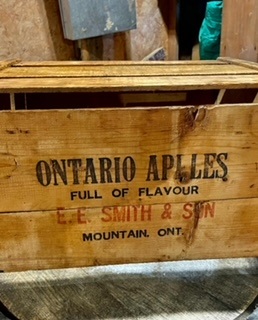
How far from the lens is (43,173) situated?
805 mm

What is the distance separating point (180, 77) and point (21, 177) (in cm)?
→ 42

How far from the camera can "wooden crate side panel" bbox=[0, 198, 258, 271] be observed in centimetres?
86

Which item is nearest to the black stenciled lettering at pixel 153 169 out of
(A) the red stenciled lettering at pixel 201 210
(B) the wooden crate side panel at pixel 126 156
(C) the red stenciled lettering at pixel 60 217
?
(B) the wooden crate side panel at pixel 126 156

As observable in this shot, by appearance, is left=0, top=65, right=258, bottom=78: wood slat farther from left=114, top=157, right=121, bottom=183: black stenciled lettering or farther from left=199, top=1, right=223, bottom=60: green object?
left=199, top=1, right=223, bottom=60: green object

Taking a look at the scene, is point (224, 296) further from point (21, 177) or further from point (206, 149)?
point (21, 177)

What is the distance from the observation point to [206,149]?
81 cm

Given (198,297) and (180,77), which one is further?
(198,297)

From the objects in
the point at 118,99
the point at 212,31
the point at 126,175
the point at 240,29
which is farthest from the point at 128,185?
the point at 212,31

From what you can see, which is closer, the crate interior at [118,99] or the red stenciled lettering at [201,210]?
the red stenciled lettering at [201,210]

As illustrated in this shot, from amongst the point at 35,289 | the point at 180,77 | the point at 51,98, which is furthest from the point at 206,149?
the point at 35,289

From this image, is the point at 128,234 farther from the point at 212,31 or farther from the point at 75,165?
the point at 212,31

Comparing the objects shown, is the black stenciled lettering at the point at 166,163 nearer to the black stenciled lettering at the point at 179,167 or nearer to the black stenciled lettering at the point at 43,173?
the black stenciled lettering at the point at 179,167

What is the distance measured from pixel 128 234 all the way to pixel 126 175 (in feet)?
0.52

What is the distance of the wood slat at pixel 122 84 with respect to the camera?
764 mm
